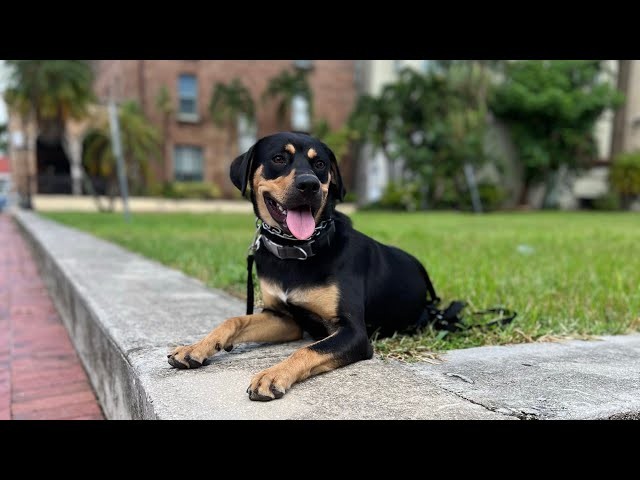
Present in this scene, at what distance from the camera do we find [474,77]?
23844 mm

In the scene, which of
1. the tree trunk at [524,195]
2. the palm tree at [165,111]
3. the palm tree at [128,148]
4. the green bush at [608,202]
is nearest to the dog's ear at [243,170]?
the palm tree at [128,148]

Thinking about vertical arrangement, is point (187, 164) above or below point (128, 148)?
below

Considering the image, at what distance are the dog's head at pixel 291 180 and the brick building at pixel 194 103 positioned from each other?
2291cm

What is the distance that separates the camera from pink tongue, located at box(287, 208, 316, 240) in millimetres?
2229

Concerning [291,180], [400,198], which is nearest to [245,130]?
[400,198]

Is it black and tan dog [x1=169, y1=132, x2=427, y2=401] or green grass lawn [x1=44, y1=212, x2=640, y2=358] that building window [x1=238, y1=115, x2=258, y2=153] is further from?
black and tan dog [x1=169, y1=132, x2=427, y2=401]

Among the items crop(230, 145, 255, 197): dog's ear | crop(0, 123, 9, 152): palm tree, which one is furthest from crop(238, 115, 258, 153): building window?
crop(0, 123, 9, 152): palm tree

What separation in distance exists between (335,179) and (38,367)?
2.05 meters

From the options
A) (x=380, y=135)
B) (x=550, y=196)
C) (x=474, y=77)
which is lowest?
(x=550, y=196)

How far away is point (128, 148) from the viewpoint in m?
20.7

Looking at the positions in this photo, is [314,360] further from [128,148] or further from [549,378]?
[128,148]

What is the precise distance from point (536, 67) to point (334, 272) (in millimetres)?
26277
